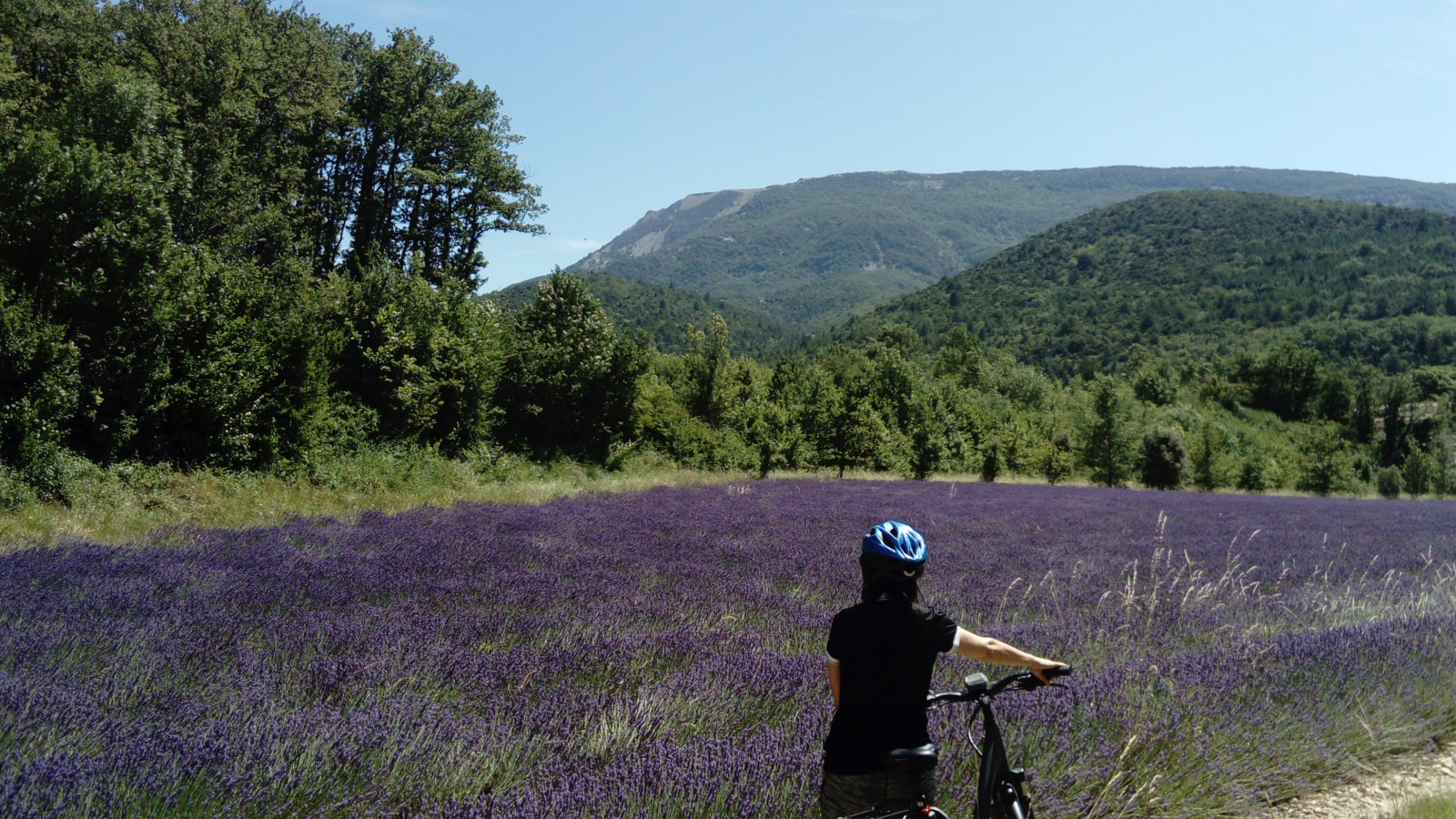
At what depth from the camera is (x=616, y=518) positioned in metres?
10.6

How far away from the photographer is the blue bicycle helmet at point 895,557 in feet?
6.72

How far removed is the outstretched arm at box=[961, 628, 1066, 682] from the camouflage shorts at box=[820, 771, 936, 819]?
9.0 inches

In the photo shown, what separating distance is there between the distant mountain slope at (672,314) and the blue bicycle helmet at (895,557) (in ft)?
281

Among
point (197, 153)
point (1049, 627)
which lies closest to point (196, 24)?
point (197, 153)

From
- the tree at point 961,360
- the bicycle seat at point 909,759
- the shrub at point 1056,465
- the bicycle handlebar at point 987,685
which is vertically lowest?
the shrub at point 1056,465

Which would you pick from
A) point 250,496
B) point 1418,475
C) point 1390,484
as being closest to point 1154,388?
point 1418,475

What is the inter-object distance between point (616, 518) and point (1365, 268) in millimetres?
100324

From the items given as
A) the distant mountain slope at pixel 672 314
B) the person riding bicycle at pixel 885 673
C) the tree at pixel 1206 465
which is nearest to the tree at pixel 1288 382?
the tree at pixel 1206 465

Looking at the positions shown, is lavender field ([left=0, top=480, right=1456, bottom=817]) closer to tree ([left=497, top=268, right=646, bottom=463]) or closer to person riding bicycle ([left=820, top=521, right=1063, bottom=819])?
person riding bicycle ([left=820, top=521, right=1063, bottom=819])

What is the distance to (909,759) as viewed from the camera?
1981mm

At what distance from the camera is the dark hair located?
2.07 meters

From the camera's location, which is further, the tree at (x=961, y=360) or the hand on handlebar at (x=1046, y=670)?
the tree at (x=961, y=360)

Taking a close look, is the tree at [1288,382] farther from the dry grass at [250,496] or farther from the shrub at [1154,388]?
the dry grass at [250,496]

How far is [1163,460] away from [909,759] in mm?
31330
